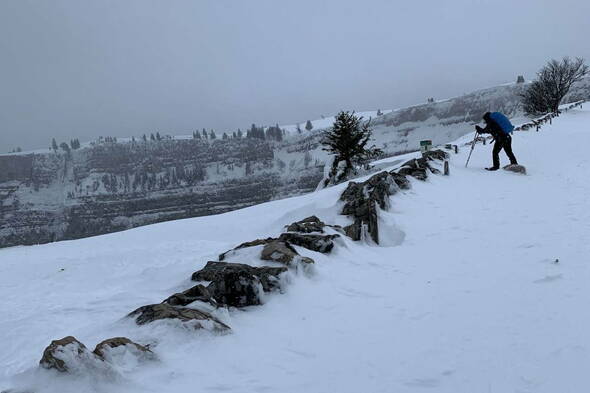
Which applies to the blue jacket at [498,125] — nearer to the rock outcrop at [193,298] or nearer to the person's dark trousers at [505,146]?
the person's dark trousers at [505,146]

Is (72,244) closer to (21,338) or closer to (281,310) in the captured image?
(21,338)

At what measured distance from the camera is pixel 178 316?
13.9 feet

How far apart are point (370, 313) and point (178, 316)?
2234mm

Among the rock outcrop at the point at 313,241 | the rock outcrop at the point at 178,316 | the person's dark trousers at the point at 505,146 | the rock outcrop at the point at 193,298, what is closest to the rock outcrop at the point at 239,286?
the rock outcrop at the point at 193,298

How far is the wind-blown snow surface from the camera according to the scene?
11.1 feet

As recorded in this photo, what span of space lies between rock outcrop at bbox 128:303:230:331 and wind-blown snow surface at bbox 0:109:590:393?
11 cm

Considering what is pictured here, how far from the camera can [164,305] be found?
14.8 ft

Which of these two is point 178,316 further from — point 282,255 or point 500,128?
point 500,128

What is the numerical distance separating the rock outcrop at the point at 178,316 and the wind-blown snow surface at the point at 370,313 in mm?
112

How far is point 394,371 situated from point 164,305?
8.34 ft

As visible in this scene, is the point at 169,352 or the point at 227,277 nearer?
the point at 169,352

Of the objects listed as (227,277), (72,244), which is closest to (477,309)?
(227,277)

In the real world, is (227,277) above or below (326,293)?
above

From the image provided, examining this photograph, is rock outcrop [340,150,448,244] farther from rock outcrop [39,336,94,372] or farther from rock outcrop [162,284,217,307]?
rock outcrop [39,336,94,372]
